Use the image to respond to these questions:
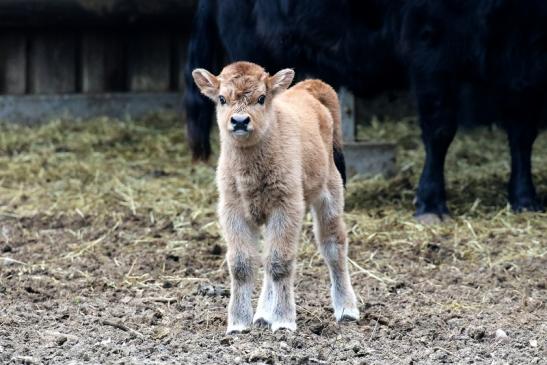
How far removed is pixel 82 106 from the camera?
11273 millimetres

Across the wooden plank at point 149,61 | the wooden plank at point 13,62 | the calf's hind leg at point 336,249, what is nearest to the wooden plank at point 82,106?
the wooden plank at point 149,61

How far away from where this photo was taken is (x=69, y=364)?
430 centimetres

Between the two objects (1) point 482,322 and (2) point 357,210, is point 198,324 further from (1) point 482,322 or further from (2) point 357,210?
(2) point 357,210

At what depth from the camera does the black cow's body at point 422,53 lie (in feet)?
24.7

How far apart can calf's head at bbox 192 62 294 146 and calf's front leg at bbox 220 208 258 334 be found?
0.32 metres

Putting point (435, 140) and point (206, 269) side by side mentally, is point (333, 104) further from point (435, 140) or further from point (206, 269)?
point (435, 140)

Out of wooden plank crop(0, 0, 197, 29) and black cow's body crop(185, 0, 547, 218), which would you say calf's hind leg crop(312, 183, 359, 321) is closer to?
black cow's body crop(185, 0, 547, 218)

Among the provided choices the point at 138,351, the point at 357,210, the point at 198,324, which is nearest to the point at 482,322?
the point at 198,324

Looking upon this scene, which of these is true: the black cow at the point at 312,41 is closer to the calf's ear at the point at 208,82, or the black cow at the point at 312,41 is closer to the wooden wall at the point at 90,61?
the wooden wall at the point at 90,61

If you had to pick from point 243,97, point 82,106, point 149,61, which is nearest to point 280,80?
point 243,97

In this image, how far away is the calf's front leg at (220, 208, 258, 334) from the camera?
4.71m

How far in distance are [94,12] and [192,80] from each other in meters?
2.55

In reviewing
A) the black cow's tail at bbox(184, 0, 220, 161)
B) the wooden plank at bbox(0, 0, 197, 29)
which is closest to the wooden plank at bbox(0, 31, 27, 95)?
the wooden plank at bbox(0, 0, 197, 29)

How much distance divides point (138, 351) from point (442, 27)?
3841 mm
